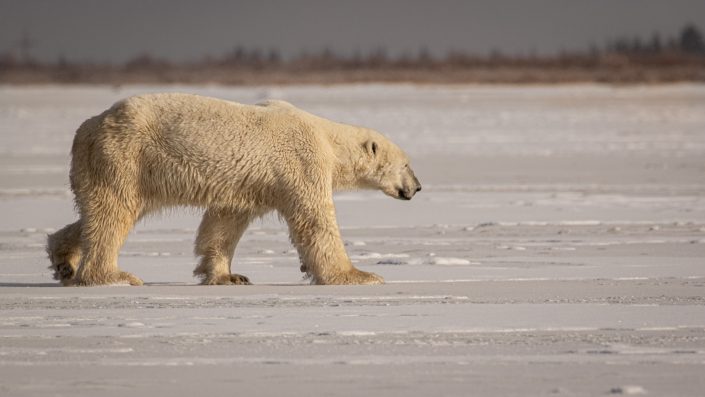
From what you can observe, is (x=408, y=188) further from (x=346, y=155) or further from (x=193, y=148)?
(x=193, y=148)

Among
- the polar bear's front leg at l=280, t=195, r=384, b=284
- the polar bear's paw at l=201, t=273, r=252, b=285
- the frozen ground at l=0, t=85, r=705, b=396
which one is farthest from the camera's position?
the polar bear's paw at l=201, t=273, r=252, b=285

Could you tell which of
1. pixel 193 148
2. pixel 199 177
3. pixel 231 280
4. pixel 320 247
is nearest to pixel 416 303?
pixel 320 247

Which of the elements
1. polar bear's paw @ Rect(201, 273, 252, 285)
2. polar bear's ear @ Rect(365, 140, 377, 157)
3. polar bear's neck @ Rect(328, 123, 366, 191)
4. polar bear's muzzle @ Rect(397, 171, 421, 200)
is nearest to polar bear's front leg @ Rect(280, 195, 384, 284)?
polar bear's paw @ Rect(201, 273, 252, 285)

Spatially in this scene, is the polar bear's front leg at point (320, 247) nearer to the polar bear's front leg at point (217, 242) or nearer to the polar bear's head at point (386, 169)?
the polar bear's front leg at point (217, 242)

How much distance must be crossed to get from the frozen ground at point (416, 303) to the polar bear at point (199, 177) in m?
0.26

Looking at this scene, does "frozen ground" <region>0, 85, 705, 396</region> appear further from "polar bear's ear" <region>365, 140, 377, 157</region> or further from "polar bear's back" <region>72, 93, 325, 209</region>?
"polar bear's ear" <region>365, 140, 377, 157</region>

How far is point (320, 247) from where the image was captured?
8648mm

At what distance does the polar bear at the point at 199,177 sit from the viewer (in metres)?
8.51

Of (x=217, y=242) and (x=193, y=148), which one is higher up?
(x=193, y=148)

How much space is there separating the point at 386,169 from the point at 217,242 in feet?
4.28

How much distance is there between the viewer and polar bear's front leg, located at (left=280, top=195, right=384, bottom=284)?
8.63 metres

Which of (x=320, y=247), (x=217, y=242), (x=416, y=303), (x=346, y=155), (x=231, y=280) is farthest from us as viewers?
(x=346, y=155)

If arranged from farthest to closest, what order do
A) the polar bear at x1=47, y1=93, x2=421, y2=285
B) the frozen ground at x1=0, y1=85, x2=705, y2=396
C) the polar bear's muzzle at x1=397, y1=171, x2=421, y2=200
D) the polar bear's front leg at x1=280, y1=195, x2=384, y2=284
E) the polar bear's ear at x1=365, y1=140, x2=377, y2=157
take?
the polar bear's muzzle at x1=397, y1=171, x2=421, y2=200 < the polar bear's ear at x1=365, y1=140, x2=377, y2=157 < the polar bear's front leg at x1=280, y1=195, x2=384, y2=284 < the polar bear at x1=47, y1=93, x2=421, y2=285 < the frozen ground at x1=0, y1=85, x2=705, y2=396

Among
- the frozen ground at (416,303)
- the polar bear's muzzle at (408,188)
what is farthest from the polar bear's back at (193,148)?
the polar bear's muzzle at (408,188)
